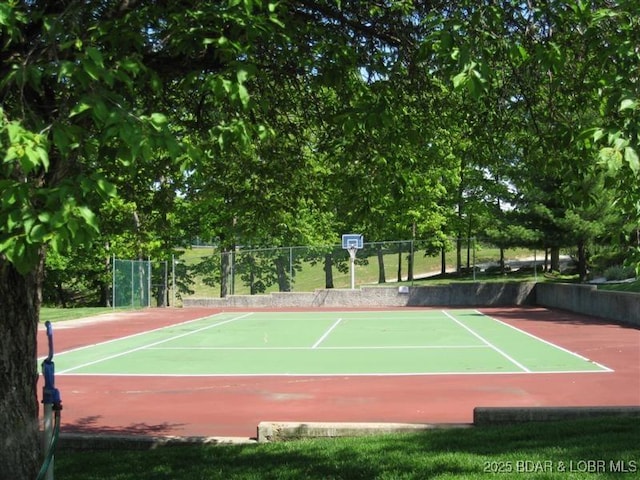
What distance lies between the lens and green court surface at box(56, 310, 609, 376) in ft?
47.2

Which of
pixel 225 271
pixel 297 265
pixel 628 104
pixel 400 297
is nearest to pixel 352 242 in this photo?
pixel 297 265

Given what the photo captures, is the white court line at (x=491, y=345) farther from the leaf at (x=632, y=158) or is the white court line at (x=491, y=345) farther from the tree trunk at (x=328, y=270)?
the leaf at (x=632, y=158)

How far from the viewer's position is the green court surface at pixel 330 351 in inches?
567

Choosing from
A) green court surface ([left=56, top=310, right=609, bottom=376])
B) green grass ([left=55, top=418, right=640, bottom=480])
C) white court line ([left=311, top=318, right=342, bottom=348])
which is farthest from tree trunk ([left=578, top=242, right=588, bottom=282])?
green grass ([left=55, top=418, right=640, bottom=480])

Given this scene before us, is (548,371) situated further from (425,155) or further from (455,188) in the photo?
(455,188)

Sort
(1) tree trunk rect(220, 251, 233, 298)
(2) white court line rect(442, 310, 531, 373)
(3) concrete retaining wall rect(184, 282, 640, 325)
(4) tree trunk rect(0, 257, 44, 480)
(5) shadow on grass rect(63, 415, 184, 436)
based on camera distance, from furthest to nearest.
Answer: (1) tree trunk rect(220, 251, 233, 298), (3) concrete retaining wall rect(184, 282, 640, 325), (2) white court line rect(442, 310, 531, 373), (5) shadow on grass rect(63, 415, 184, 436), (4) tree trunk rect(0, 257, 44, 480)

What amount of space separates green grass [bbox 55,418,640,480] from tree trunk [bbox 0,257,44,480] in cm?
182

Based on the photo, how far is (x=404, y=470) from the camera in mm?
5867

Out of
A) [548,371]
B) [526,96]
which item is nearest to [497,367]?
[548,371]

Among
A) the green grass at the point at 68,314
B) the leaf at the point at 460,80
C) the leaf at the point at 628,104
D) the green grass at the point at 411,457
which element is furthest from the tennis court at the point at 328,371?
the leaf at the point at 628,104

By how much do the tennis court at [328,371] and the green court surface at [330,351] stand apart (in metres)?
0.04

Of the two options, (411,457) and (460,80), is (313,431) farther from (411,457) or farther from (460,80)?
(460,80)

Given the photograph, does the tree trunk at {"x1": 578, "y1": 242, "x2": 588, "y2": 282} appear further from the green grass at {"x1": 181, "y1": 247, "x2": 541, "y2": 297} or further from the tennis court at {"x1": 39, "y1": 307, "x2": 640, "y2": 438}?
the tennis court at {"x1": 39, "y1": 307, "x2": 640, "y2": 438}

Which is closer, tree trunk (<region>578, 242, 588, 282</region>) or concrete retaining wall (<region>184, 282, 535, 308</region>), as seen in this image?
tree trunk (<region>578, 242, 588, 282</region>)
